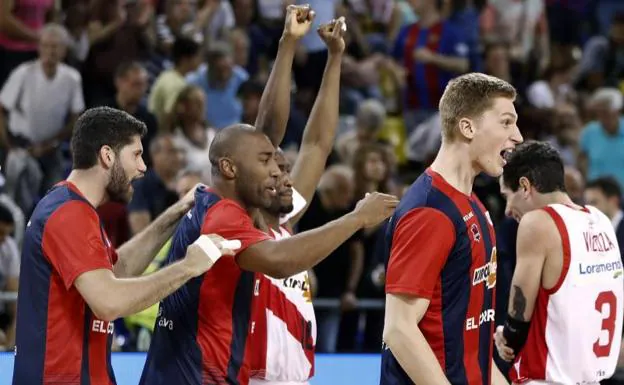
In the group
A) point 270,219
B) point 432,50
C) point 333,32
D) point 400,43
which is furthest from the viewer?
point 400,43

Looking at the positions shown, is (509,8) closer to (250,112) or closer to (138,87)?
(250,112)

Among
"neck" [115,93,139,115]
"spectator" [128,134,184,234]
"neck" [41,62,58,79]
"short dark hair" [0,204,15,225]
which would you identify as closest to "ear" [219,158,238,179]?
"spectator" [128,134,184,234]

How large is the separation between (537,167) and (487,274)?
3.49 feet

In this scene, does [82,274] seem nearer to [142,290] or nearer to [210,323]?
[142,290]

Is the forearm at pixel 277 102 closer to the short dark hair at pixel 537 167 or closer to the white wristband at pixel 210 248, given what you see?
the short dark hair at pixel 537 167

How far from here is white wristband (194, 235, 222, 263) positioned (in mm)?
5367

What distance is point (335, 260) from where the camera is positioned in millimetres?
10852

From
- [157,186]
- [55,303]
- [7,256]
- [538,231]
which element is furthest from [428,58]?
[55,303]

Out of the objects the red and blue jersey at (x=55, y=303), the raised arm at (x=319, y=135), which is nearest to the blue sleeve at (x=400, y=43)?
the raised arm at (x=319, y=135)

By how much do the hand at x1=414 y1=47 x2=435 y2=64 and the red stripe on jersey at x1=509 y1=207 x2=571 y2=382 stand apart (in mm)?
7885

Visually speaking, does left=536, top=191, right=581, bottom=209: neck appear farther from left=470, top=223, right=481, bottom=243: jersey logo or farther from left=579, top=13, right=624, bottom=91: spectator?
left=579, top=13, right=624, bottom=91: spectator

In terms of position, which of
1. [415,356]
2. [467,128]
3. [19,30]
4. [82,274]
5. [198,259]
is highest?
[19,30]

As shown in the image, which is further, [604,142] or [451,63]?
[451,63]

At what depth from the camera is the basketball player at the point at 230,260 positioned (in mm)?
5469
